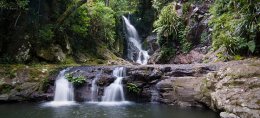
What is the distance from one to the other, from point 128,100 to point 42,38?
22.6 ft

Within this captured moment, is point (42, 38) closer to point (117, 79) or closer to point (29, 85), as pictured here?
point (29, 85)

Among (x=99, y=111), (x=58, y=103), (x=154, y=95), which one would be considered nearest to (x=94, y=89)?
(x=58, y=103)

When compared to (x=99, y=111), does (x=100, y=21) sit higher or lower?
higher

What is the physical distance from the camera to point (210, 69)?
12.7 meters

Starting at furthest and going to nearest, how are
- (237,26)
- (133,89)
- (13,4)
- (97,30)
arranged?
1. (97,30)
2. (13,4)
3. (237,26)
4. (133,89)

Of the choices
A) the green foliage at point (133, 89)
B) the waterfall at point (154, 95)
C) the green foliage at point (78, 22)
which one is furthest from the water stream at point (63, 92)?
the green foliage at point (78, 22)

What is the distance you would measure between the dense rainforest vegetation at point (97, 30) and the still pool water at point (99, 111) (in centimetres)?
430

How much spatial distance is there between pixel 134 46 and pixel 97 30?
5.65 metres

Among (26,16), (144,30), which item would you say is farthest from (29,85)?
(144,30)

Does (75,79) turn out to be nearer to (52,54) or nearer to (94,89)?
(94,89)

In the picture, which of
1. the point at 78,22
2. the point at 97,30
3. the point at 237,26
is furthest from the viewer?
the point at 97,30

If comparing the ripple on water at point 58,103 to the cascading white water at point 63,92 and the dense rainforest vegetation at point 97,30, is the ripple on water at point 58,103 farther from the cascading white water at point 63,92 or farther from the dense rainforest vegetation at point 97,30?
the dense rainforest vegetation at point 97,30

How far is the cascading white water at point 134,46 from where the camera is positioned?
2595 centimetres

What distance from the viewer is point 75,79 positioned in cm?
1398
